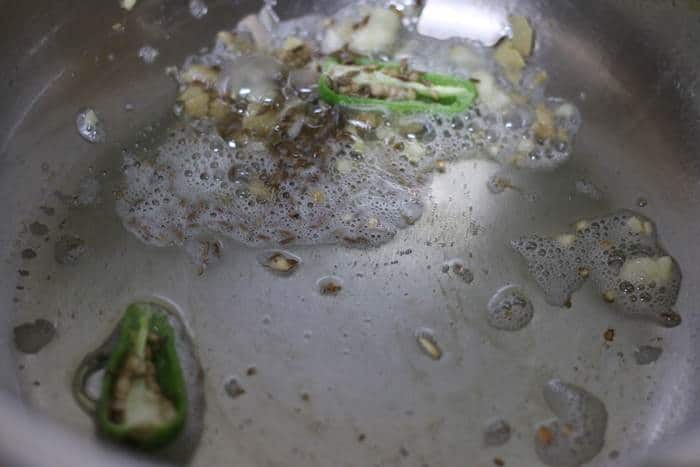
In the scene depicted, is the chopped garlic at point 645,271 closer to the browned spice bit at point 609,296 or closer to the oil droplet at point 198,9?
the browned spice bit at point 609,296

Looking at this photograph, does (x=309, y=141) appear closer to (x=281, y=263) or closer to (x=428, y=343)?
(x=281, y=263)

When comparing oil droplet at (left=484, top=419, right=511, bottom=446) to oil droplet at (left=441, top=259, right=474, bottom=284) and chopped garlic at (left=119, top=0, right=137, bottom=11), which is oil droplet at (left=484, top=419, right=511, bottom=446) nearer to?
oil droplet at (left=441, top=259, right=474, bottom=284)

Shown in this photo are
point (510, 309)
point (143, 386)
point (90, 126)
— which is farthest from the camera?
point (90, 126)

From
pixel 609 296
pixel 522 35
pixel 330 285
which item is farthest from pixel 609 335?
pixel 522 35

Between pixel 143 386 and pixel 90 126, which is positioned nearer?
pixel 143 386

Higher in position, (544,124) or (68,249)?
(544,124)

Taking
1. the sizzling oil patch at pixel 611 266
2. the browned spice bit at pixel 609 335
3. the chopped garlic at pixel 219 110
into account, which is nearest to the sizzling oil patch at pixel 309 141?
the chopped garlic at pixel 219 110
